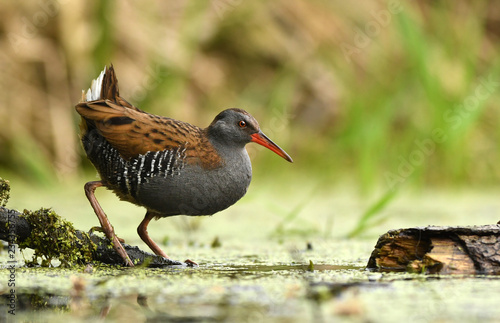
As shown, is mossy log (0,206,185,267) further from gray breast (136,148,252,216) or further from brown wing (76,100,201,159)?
brown wing (76,100,201,159)

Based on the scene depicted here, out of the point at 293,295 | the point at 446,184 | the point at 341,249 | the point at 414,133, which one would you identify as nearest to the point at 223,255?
the point at 341,249

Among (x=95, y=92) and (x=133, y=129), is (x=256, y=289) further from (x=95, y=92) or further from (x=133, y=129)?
(x=95, y=92)

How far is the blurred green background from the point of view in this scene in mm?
6281

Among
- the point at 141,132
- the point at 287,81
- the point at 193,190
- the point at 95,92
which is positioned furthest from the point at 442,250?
the point at 287,81

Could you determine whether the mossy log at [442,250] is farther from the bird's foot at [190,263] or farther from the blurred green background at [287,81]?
the blurred green background at [287,81]

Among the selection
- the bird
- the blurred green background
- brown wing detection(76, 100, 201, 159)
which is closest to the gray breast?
the bird

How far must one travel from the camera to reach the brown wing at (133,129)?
332cm

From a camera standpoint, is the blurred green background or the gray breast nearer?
the gray breast

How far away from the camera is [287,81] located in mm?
6980

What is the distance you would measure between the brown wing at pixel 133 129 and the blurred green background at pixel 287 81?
241 centimetres

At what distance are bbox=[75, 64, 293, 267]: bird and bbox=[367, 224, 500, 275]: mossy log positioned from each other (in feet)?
2.46

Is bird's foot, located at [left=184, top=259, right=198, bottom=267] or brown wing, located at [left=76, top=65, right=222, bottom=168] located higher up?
brown wing, located at [left=76, top=65, right=222, bottom=168]

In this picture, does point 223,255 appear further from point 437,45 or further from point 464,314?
point 437,45

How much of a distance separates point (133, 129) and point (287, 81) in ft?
12.4
